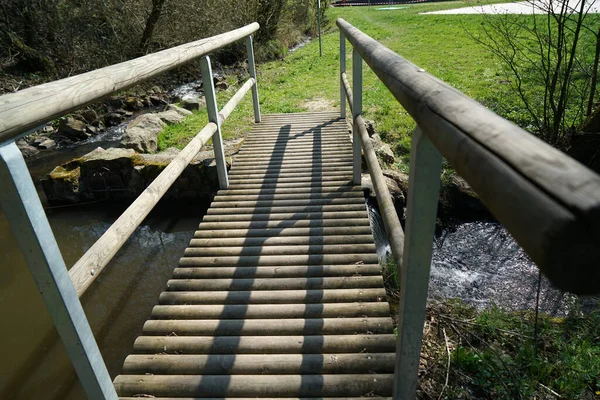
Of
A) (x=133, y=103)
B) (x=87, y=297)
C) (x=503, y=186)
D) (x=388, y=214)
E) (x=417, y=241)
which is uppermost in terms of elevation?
(x=503, y=186)

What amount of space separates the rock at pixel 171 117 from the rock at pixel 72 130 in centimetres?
→ 222

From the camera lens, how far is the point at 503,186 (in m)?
0.58

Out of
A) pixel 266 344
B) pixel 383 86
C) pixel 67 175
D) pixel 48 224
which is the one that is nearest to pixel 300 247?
pixel 266 344

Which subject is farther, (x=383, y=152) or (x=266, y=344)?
(x=383, y=152)

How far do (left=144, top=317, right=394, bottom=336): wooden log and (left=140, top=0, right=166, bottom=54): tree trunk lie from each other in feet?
36.6

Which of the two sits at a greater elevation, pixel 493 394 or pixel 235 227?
pixel 235 227

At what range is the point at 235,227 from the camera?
Answer: 10.7ft

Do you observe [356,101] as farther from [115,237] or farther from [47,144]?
[47,144]

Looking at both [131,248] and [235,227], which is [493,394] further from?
[131,248]

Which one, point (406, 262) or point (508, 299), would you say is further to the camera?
point (508, 299)

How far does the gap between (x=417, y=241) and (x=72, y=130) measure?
885 centimetres

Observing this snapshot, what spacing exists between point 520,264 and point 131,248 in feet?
14.8

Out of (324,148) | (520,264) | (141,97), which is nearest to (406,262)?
(324,148)

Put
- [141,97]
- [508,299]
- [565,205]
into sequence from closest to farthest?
[565,205] → [508,299] → [141,97]
